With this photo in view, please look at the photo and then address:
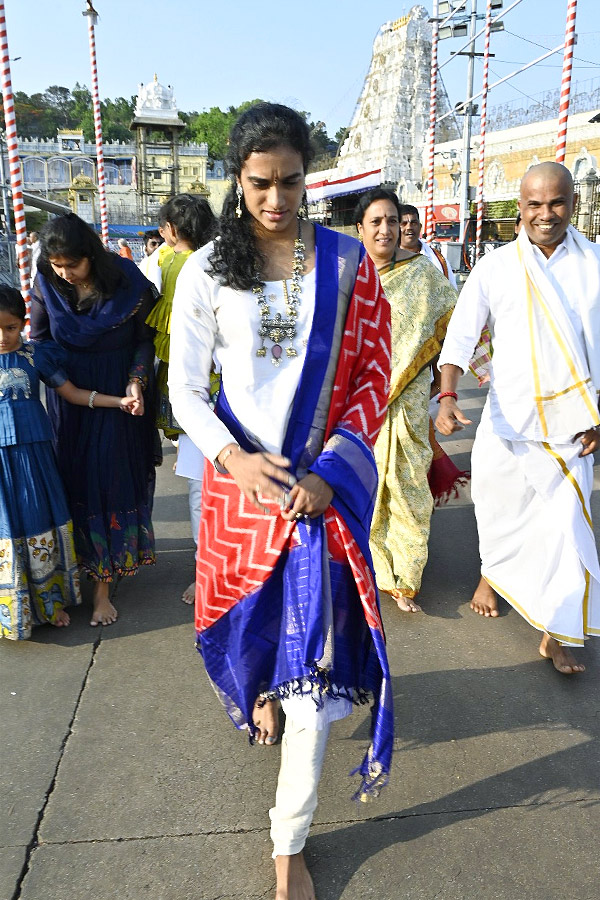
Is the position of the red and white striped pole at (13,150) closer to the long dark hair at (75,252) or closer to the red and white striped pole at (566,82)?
the long dark hair at (75,252)

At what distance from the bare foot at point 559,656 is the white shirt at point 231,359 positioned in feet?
5.80

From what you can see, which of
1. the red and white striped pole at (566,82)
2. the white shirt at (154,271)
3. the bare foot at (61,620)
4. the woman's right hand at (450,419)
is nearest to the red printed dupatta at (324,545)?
the woman's right hand at (450,419)

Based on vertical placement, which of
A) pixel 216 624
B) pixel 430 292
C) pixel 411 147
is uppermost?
pixel 411 147

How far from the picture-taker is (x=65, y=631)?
3398 millimetres

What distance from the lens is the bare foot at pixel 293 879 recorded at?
1.90 metres

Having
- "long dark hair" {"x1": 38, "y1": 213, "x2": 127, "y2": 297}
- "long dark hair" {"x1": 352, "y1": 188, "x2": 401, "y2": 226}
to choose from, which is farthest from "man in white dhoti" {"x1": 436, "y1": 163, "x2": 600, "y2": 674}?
"long dark hair" {"x1": 38, "y1": 213, "x2": 127, "y2": 297}

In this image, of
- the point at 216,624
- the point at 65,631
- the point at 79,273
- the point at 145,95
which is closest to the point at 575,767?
the point at 216,624

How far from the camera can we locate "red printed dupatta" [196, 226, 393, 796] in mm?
1894

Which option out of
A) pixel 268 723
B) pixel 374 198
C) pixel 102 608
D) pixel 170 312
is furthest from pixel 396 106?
pixel 268 723

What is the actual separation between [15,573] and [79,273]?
1.29 m

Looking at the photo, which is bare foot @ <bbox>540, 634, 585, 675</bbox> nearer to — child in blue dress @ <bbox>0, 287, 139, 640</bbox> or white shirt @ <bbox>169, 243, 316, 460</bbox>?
white shirt @ <bbox>169, 243, 316, 460</bbox>

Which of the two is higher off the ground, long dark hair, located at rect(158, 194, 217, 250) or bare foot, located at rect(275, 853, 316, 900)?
long dark hair, located at rect(158, 194, 217, 250)

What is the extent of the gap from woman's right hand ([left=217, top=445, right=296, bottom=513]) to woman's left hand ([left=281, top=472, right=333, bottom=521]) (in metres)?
0.02

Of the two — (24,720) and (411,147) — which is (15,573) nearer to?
(24,720)
